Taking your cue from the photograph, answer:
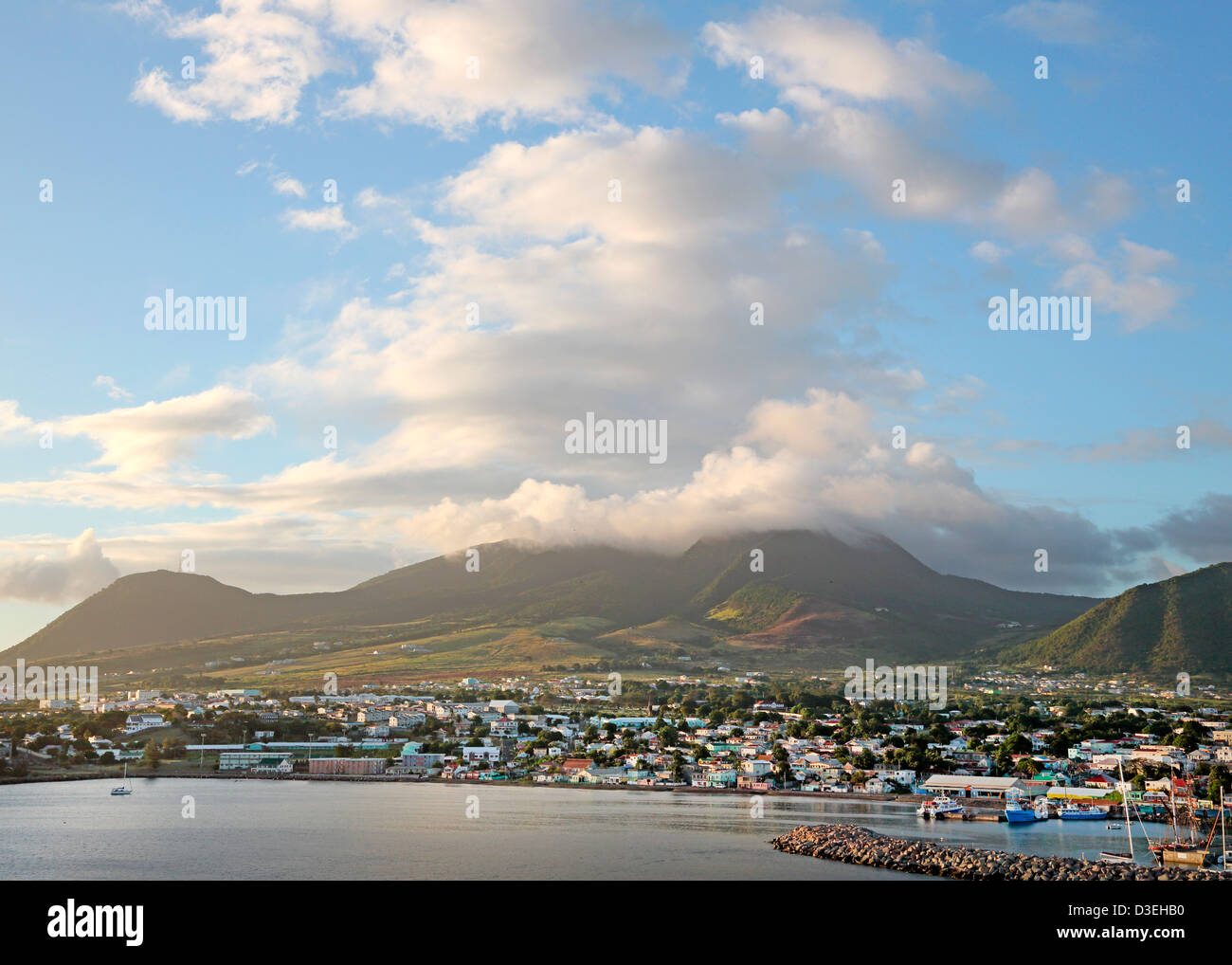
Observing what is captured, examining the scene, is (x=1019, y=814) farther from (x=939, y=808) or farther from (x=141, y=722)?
(x=141, y=722)

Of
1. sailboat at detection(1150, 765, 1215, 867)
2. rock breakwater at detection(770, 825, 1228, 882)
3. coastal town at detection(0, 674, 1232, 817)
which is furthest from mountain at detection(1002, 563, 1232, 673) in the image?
rock breakwater at detection(770, 825, 1228, 882)

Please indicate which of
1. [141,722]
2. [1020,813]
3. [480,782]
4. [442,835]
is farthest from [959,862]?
[141,722]

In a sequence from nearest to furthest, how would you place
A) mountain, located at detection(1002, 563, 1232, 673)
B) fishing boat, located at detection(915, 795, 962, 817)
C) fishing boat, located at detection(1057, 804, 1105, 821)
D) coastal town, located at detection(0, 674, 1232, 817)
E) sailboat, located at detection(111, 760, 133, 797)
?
fishing boat, located at detection(915, 795, 962, 817), fishing boat, located at detection(1057, 804, 1105, 821), sailboat, located at detection(111, 760, 133, 797), coastal town, located at detection(0, 674, 1232, 817), mountain, located at detection(1002, 563, 1232, 673)

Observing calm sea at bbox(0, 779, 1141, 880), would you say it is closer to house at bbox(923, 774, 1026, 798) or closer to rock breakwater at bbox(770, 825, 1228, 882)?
rock breakwater at bbox(770, 825, 1228, 882)

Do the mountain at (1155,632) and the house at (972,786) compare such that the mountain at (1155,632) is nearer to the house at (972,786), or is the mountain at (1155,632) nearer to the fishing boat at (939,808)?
the house at (972,786)
